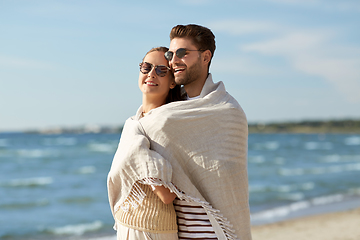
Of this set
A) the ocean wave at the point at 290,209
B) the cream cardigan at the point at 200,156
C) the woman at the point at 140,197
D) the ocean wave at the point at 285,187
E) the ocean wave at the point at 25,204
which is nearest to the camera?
the woman at the point at 140,197

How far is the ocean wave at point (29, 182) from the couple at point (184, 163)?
15.2 metres

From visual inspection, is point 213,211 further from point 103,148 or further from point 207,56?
point 103,148

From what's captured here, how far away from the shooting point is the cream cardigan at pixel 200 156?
2467mm

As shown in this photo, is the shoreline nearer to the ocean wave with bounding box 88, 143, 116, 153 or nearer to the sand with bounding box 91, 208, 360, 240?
the sand with bounding box 91, 208, 360, 240

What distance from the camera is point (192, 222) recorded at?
251 cm

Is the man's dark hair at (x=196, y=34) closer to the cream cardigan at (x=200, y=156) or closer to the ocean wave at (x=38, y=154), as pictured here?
the cream cardigan at (x=200, y=156)

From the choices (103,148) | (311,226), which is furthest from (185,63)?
(103,148)

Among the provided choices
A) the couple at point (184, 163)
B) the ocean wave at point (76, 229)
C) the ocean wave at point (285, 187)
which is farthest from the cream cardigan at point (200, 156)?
the ocean wave at point (285, 187)

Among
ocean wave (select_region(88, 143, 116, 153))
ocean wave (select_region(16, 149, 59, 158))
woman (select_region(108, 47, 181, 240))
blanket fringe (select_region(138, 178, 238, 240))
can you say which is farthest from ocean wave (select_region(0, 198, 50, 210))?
ocean wave (select_region(88, 143, 116, 153))

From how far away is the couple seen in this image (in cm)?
240

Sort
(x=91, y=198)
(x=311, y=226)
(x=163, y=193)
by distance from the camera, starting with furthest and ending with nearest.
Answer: (x=91, y=198) → (x=311, y=226) → (x=163, y=193)

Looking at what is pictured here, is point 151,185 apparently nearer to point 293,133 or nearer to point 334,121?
point 334,121

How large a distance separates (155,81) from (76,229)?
7346 mm

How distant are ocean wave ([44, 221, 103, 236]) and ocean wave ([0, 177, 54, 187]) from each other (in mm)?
7813
